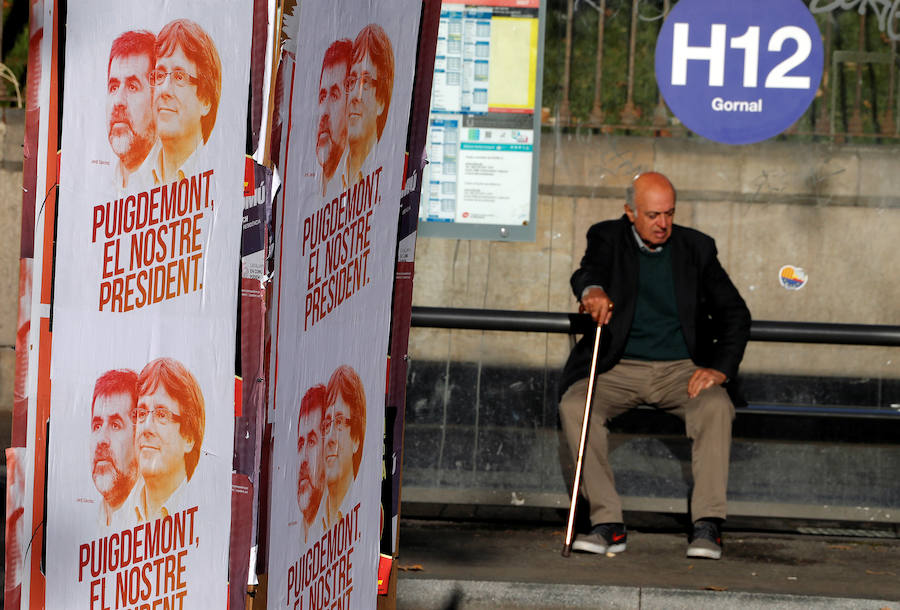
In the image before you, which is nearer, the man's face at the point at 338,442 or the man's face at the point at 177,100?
the man's face at the point at 177,100

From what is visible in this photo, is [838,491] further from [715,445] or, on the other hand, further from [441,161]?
[441,161]

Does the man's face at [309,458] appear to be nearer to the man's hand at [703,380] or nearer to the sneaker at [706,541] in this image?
the sneaker at [706,541]

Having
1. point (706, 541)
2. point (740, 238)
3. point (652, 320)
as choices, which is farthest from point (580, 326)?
point (706, 541)

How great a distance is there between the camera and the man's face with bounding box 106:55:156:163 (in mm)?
2004

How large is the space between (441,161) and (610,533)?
1934 millimetres

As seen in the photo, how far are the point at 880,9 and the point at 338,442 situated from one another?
4.90 metres

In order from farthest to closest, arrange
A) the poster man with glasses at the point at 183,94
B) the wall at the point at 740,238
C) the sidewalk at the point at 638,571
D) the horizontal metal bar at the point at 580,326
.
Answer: the wall at the point at 740,238 < the horizontal metal bar at the point at 580,326 < the sidewalk at the point at 638,571 < the poster man with glasses at the point at 183,94

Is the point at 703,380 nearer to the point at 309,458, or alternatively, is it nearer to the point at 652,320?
the point at 652,320

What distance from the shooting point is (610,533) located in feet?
17.9

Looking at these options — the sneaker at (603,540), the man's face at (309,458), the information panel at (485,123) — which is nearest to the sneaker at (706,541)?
the sneaker at (603,540)

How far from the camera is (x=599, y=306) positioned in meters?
5.49

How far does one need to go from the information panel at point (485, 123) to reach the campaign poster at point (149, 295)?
172 inches

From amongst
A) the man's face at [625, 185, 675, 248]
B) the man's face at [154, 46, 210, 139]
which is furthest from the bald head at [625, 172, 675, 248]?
the man's face at [154, 46, 210, 139]

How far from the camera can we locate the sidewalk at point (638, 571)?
4.75 meters
